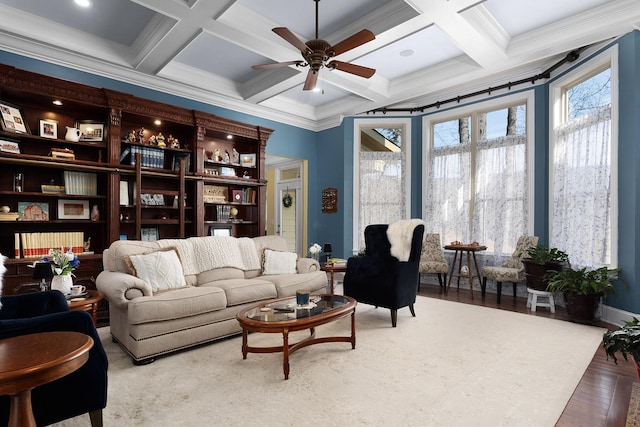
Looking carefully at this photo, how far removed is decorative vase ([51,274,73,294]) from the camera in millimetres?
2723

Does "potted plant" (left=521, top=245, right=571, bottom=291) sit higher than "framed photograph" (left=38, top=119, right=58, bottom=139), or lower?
lower

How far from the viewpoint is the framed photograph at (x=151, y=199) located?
185 inches

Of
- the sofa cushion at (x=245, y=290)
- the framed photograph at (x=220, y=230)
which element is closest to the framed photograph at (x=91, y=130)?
the framed photograph at (x=220, y=230)

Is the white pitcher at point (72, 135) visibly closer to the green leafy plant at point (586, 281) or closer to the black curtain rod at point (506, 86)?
the black curtain rod at point (506, 86)

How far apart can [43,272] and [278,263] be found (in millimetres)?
2369

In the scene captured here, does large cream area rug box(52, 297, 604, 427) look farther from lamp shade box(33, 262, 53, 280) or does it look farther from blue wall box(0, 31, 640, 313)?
blue wall box(0, 31, 640, 313)

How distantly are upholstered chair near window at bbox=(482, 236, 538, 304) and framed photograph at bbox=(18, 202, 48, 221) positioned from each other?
573cm

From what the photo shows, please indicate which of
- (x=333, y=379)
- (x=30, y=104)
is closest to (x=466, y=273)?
(x=333, y=379)

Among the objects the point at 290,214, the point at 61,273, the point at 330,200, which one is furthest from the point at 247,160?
the point at 61,273

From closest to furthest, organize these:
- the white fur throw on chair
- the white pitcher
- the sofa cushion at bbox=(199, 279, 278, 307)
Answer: the sofa cushion at bbox=(199, 279, 278, 307), the white fur throw on chair, the white pitcher

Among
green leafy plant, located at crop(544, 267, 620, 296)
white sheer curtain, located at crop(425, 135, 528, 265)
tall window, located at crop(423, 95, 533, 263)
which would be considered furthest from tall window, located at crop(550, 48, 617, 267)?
white sheer curtain, located at crop(425, 135, 528, 265)

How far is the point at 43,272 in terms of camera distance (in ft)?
8.71

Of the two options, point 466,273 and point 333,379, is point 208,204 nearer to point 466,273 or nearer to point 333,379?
point 333,379

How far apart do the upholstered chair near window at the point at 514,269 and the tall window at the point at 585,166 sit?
0.32 metres
